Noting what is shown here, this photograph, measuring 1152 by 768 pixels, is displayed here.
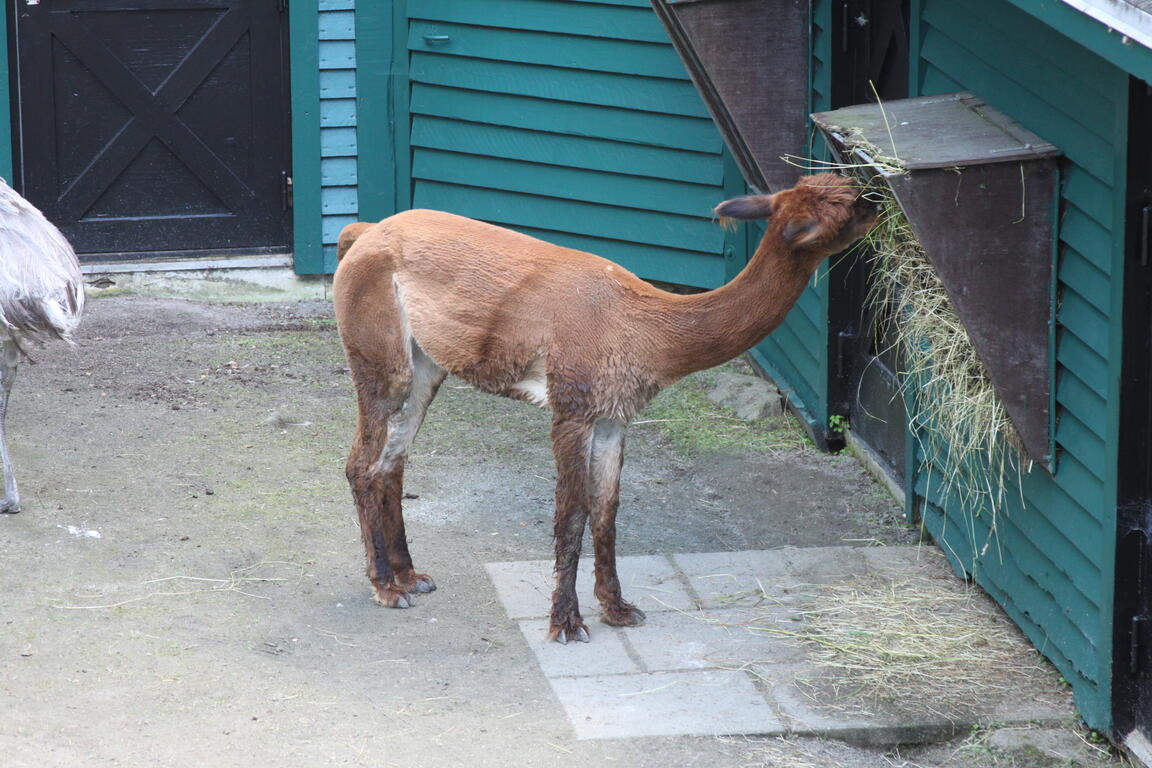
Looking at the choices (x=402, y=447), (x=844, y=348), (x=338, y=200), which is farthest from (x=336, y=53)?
(x=402, y=447)

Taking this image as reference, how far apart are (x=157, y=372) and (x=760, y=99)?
3.73 metres

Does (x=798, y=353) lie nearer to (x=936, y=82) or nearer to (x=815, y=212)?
(x=936, y=82)

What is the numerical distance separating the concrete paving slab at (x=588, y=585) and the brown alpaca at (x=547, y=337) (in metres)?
0.25

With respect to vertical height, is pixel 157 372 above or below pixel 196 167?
below

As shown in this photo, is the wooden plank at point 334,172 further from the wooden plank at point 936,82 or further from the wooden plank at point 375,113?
the wooden plank at point 936,82

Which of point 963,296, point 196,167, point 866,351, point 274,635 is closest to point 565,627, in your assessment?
point 274,635

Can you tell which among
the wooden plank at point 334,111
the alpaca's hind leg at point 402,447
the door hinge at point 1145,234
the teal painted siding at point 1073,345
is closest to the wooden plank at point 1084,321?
the teal painted siding at point 1073,345

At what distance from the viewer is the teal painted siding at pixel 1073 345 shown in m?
4.26

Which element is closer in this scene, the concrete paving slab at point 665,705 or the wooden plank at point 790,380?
the concrete paving slab at point 665,705

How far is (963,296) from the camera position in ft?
14.6

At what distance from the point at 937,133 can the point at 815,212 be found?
50 centimetres

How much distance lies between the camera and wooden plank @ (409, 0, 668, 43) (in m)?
8.49

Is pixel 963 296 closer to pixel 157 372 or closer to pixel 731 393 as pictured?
pixel 731 393

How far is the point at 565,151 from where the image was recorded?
8914mm
